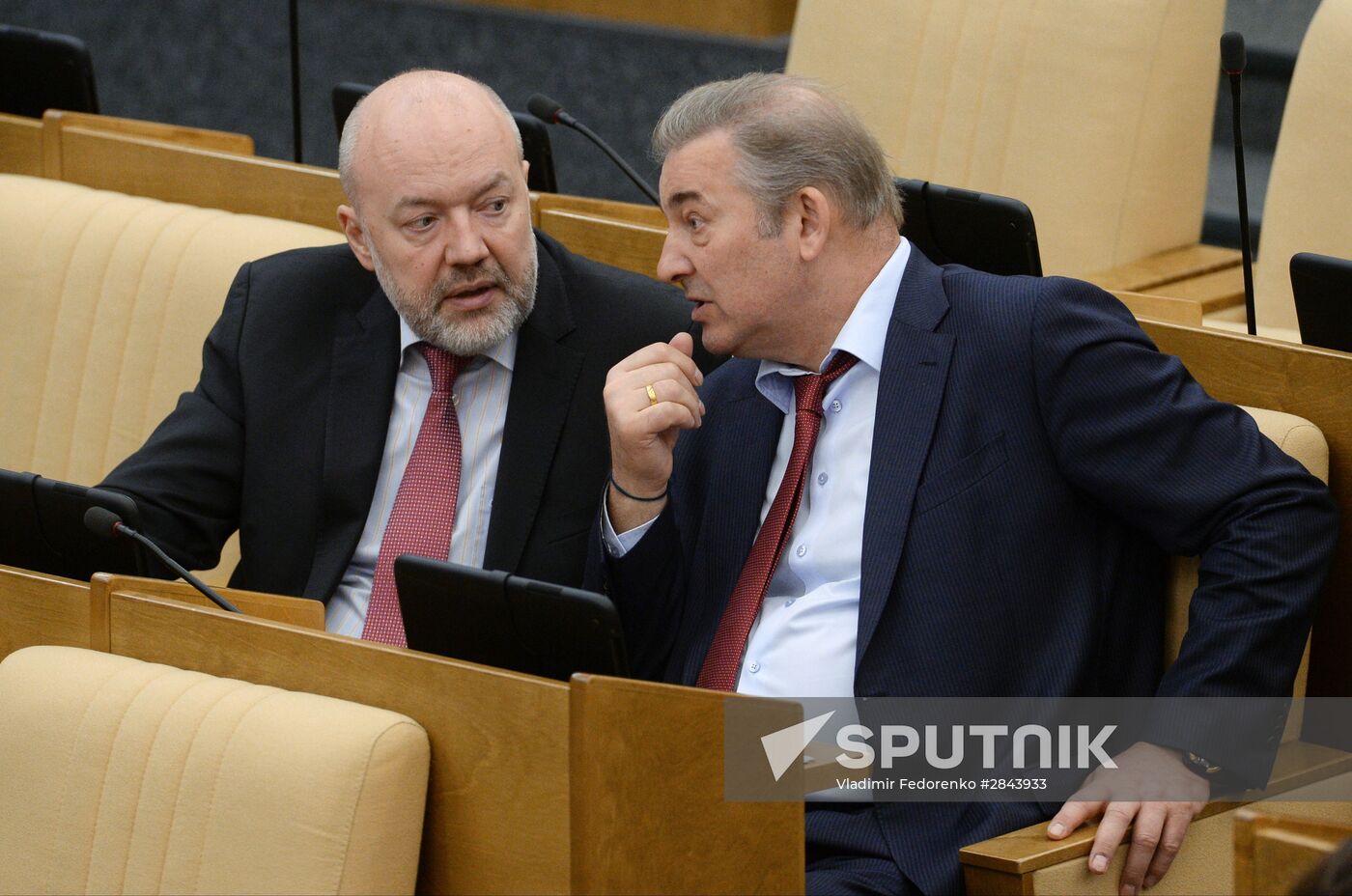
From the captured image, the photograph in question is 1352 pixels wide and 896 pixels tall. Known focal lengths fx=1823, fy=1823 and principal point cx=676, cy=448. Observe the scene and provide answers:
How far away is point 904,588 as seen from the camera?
1618 mm

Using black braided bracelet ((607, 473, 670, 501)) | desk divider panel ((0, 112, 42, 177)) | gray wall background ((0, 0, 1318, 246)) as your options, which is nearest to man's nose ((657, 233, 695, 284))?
black braided bracelet ((607, 473, 670, 501))

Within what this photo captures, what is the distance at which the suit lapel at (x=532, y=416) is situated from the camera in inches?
75.5

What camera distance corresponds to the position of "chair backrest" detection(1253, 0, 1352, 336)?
8.28 ft

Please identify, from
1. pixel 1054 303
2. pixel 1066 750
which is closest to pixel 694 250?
pixel 1054 303

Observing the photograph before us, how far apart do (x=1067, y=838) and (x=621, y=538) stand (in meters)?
0.50

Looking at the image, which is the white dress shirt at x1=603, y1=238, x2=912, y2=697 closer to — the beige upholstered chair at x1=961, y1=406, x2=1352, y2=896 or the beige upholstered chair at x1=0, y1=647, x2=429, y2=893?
the beige upholstered chair at x1=961, y1=406, x2=1352, y2=896

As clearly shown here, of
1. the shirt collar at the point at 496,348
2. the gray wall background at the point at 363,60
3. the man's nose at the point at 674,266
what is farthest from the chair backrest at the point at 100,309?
the gray wall background at the point at 363,60

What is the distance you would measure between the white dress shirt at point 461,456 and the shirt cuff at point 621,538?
0.24 metres

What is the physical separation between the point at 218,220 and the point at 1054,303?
4.15 feet

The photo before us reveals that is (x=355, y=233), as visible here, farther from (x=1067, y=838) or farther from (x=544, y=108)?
(x=1067, y=838)

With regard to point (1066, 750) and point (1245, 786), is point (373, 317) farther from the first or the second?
point (1245, 786)

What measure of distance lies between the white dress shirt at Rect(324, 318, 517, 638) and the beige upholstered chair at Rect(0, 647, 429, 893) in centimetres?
47

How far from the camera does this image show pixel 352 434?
1.97m

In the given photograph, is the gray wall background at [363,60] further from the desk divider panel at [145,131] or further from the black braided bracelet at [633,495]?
the black braided bracelet at [633,495]
